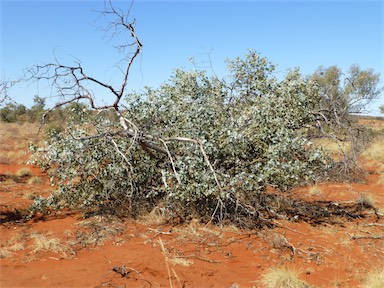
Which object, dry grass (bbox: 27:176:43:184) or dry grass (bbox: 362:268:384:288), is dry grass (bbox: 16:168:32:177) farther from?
dry grass (bbox: 362:268:384:288)

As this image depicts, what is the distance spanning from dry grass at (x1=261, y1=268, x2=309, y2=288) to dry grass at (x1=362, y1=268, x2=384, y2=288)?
88cm

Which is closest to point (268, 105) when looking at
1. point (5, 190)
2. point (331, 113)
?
point (331, 113)

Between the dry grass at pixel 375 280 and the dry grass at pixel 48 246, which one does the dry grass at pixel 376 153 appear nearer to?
the dry grass at pixel 375 280

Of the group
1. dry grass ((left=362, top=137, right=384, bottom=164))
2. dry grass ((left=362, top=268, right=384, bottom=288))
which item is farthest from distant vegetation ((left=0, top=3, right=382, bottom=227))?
dry grass ((left=362, top=137, right=384, bottom=164))

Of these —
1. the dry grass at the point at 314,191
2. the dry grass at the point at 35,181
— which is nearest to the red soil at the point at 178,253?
the dry grass at the point at 314,191

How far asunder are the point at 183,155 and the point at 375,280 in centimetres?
386

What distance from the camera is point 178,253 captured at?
5.60 meters

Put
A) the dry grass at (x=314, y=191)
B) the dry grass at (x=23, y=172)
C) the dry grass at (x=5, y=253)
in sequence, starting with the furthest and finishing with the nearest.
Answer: the dry grass at (x=23, y=172) → the dry grass at (x=314, y=191) → the dry grass at (x=5, y=253)

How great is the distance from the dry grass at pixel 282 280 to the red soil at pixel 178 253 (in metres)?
0.19

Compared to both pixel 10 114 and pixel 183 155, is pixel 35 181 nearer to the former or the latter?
pixel 183 155

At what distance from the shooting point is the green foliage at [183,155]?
632cm

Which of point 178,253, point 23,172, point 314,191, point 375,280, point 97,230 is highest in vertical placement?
point 23,172

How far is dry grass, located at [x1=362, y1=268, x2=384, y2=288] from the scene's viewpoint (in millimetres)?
4641

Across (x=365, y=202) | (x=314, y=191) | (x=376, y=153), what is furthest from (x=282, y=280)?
(x=376, y=153)
